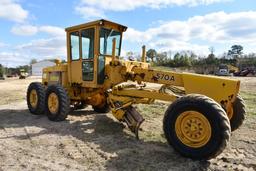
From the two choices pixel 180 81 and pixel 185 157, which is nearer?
pixel 185 157

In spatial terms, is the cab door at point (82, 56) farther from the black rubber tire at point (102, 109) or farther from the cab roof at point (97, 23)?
the black rubber tire at point (102, 109)

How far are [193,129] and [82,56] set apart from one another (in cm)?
483

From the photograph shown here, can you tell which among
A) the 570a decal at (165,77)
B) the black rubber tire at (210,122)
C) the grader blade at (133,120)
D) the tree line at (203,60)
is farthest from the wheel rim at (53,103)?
the tree line at (203,60)

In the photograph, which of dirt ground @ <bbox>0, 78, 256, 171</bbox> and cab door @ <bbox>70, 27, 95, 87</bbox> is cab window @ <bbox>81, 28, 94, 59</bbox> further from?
dirt ground @ <bbox>0, 78, 256, 171</bbox>

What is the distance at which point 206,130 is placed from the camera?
5289 millimetres

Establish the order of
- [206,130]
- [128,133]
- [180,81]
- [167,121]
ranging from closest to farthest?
[206,130] < [167,121] < [180,81] < [128,133]

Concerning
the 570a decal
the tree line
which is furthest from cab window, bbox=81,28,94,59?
the tree line

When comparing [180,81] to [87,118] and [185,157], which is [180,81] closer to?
[185,157]

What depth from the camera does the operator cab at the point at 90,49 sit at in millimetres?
8750

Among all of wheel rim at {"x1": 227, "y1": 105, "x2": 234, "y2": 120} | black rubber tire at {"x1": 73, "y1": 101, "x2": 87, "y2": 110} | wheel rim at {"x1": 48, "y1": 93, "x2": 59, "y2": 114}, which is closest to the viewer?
wheel rim at {"x1": 227, "y1": 105, "x2": 234, "y2": 120}

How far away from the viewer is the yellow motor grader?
5332mm

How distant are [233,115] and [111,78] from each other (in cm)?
343

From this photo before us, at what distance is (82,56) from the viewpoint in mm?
9219

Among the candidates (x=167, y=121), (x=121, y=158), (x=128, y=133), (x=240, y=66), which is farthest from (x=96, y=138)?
(x=240, y=66)
